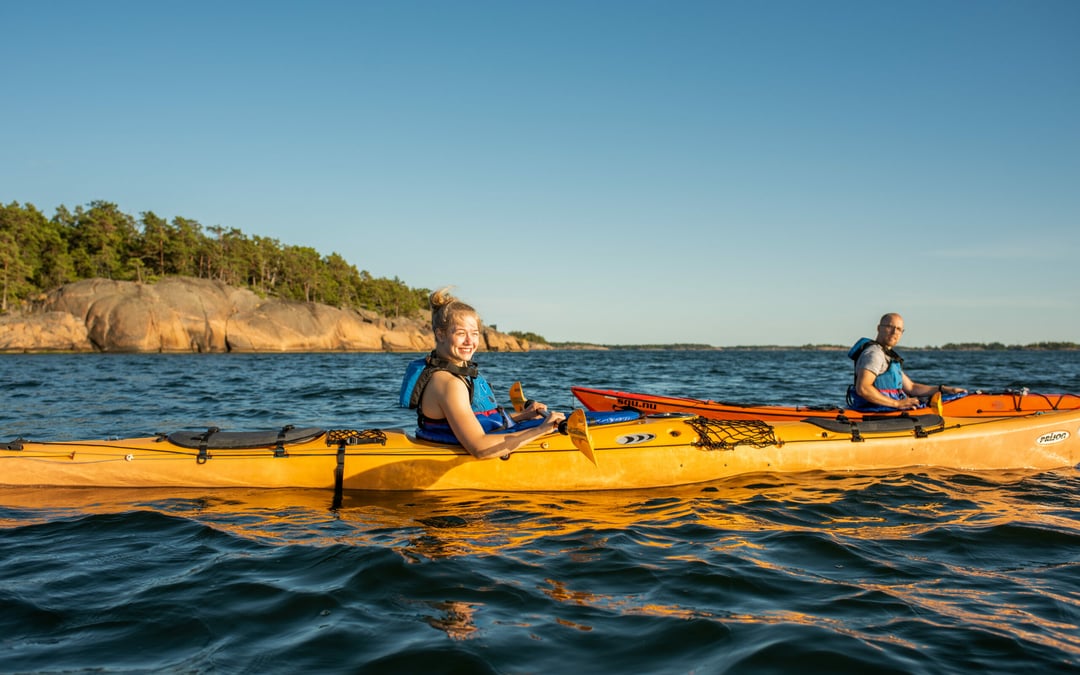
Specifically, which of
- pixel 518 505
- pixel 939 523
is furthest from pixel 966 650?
pixel 518 505

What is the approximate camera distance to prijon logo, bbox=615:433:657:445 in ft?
19.2

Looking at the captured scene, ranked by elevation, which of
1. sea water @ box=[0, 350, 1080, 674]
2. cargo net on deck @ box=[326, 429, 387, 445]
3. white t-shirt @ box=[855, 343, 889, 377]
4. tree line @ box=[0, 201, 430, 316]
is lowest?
sea water @ box=[0, 350, 1080, 674]

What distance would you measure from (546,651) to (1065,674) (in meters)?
1.94

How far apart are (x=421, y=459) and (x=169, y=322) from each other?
4739cm

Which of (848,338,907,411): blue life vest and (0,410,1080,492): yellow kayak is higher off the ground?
(848,338,907,411): blue life vest

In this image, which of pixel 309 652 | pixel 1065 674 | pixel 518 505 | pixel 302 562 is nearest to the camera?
pixel 1065 674

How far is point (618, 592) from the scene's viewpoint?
3.41 m

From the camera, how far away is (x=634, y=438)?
19.4ft

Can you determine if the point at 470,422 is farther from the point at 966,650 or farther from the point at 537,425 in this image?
the point at 966,650

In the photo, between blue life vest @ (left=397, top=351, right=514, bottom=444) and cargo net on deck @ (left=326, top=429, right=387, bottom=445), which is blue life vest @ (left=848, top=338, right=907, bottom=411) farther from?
→ cargo net on deck @ (left=326, top=429, right=387, bottom=445)

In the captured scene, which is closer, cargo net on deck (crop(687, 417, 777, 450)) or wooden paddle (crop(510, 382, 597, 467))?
wooden paddle (crop(510, 382, 597, 467))

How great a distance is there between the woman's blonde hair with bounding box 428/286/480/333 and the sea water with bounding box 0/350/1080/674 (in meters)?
1.37

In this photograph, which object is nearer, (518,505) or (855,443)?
(518,505)

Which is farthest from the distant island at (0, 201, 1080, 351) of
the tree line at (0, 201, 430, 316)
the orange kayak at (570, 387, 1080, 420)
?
the orange kayak at (570, 387, 1080, 420)
